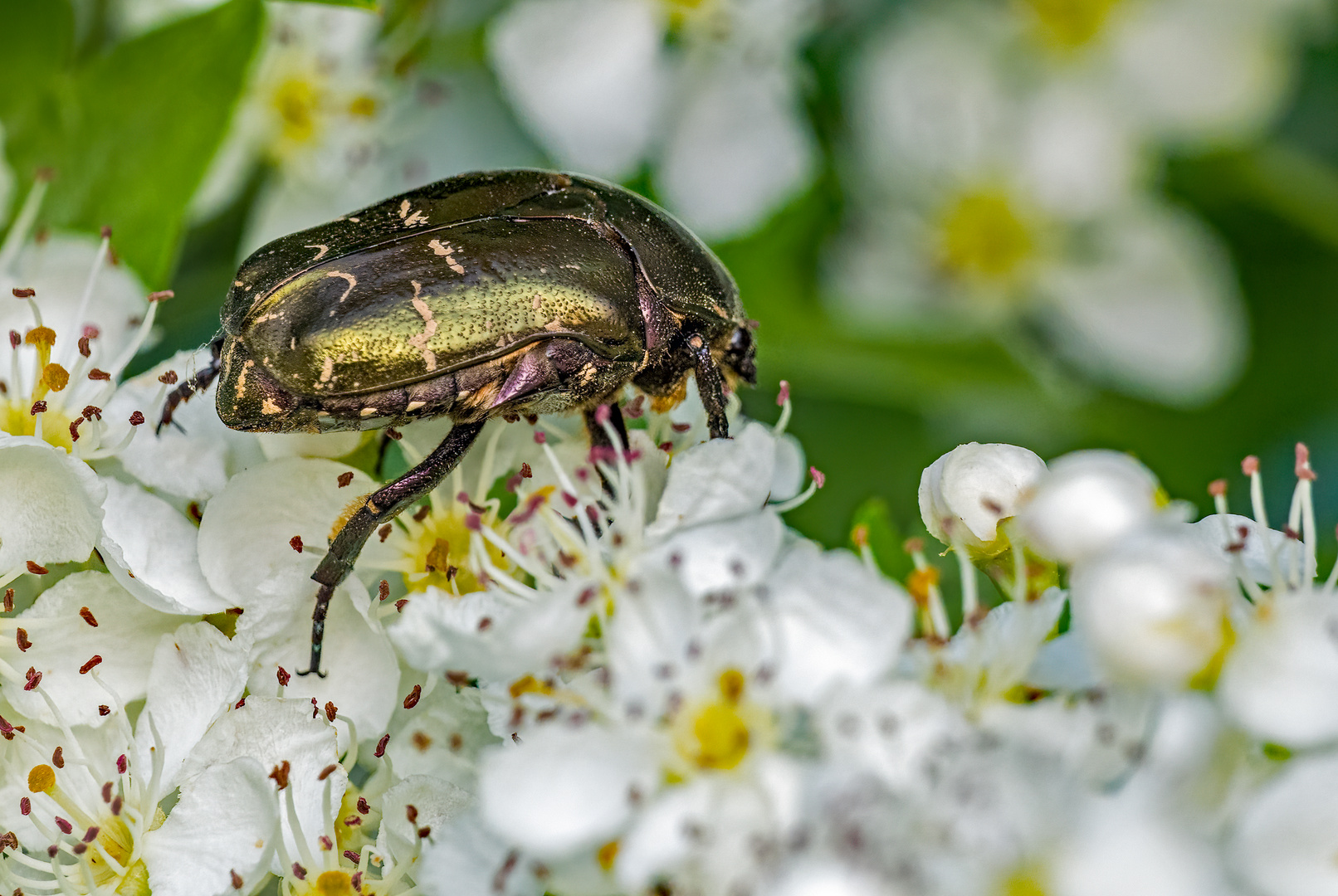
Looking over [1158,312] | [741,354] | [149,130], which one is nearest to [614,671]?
[741,354]

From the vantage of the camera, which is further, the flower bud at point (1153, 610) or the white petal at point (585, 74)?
the white petal at point (585, 74)

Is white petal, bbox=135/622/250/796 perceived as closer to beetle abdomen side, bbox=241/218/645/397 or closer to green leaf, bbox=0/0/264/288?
beetle abdomen side, bbox=241/218/645/397

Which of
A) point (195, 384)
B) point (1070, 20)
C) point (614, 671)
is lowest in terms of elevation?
point (1070, 20)

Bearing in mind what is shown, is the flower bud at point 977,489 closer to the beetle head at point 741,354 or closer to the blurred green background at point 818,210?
the blurred green background at point 818,210

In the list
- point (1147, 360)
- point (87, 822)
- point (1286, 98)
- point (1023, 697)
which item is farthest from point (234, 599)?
point (1286, 98)

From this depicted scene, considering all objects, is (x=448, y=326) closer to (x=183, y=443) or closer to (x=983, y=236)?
(x=183, y=443)

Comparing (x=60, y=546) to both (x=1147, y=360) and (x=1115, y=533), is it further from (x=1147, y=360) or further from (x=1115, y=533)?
(x=1147, y=360)

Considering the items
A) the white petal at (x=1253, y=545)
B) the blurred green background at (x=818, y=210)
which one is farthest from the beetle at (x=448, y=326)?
the white petal at (x=1253, y=545)

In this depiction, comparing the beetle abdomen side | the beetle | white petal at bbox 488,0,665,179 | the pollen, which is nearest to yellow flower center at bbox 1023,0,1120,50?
white petal at bbox 488,0,665,179
